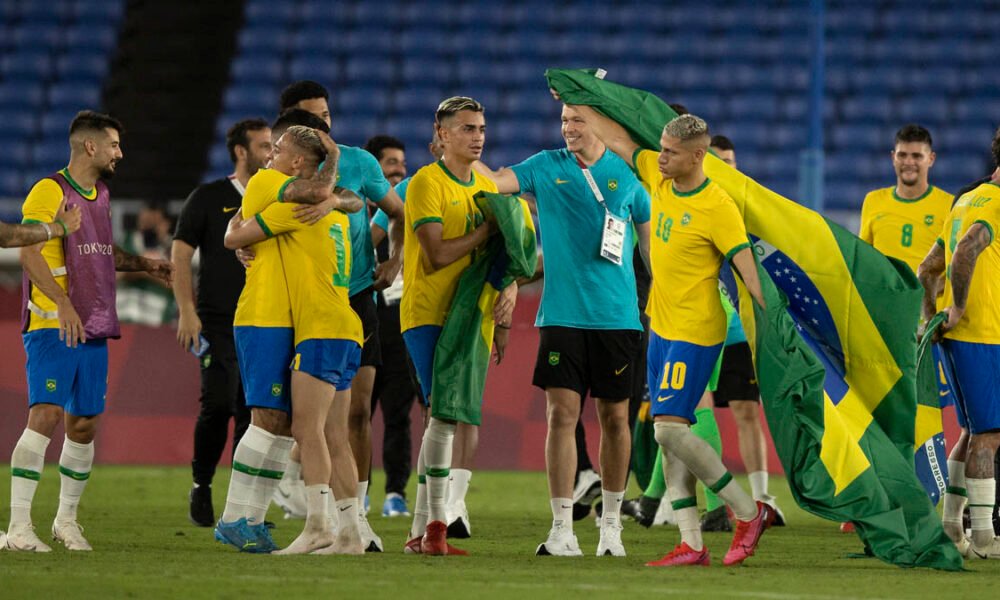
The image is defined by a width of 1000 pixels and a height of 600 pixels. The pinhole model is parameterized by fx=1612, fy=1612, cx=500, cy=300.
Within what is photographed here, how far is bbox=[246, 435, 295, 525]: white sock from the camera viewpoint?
294 inches

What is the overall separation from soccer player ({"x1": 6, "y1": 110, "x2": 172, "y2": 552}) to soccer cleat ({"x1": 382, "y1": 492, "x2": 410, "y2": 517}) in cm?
250

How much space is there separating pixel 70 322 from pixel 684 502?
117 inches

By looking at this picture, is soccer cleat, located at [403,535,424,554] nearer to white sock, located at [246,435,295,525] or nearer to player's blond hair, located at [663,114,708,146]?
white sock, located at [246,435,295,525]

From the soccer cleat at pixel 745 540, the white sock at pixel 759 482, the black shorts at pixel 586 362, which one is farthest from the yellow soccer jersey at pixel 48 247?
the white sock at pixel 759 482

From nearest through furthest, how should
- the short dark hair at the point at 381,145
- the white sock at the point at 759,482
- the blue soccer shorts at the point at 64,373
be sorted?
the blue soccer shorts at the point at 64,373, the white sock at the point at 759,482, the short dark hair at the point at 381,145

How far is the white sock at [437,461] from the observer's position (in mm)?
7500

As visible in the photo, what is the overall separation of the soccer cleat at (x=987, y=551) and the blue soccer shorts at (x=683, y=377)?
1.81m

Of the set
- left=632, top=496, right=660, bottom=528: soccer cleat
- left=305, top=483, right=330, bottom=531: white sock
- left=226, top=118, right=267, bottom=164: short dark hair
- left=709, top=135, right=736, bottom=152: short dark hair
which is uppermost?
left=709, top=135, right=736, bottom=152: short dark hair

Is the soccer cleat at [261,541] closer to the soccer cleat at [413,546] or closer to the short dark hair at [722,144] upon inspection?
the soccer cleat at [413,546]

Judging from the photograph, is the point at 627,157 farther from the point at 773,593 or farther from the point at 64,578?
the point at 64,578

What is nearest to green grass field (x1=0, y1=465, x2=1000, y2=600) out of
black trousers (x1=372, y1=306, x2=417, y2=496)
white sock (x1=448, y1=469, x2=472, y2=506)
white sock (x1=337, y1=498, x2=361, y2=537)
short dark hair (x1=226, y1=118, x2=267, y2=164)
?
white sock (x1=337, y1=498, x2=361, y2=537)

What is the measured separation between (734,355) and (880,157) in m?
12.1

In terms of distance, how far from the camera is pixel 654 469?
9.78m

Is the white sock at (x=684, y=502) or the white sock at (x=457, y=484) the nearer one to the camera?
the white sock at (x=684, y=502)
